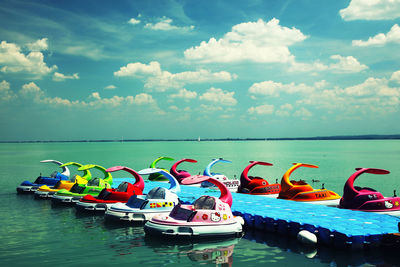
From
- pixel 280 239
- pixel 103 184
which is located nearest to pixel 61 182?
pixel 103 184

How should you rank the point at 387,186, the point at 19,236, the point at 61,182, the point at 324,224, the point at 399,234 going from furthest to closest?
the point at 387,186
the point at 61,182
the point at 19,236
the point at 324,224
the point at 399,234

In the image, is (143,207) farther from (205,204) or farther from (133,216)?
(205,204)

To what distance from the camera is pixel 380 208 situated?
2658 cm

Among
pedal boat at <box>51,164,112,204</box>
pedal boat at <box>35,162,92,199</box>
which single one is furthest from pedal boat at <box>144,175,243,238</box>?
pedal boat at <box>35,162,92,199</box>

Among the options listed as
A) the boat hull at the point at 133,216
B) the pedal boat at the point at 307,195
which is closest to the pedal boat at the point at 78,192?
the boat hull at the point at 133,216

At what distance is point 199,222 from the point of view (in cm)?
2298

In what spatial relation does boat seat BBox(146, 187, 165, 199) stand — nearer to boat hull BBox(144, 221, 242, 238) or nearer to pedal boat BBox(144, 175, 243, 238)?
pedal boat BBox(144, 175, 243, 238)

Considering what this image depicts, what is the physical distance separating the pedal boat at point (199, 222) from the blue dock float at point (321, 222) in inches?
97.1

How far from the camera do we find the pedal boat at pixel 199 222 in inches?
891

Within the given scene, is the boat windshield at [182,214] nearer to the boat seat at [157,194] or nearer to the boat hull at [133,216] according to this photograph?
the boat hull at [133,216]

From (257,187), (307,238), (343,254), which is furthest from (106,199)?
(343,254)

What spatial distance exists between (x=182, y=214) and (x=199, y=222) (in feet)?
4.25

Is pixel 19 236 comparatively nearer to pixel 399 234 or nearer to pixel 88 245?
pixel 88 245

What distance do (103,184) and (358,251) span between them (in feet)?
80.6
